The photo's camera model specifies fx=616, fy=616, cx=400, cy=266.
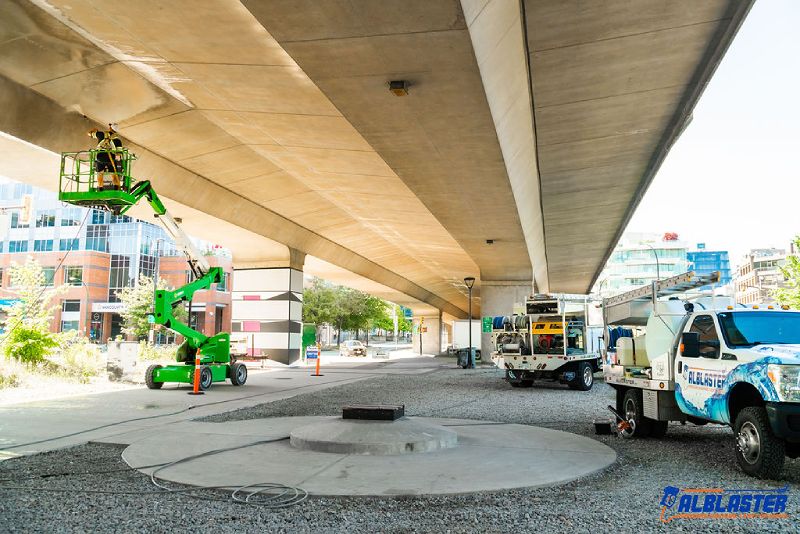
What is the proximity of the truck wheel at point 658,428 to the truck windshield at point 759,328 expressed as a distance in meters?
2.55

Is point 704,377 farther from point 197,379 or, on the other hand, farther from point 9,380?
point 9,380

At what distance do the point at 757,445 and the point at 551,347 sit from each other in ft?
48.9

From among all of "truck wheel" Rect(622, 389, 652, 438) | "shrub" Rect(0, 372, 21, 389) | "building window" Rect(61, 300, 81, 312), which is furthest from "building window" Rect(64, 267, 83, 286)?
"truck wheel" Rect(622, 389, 652, 438)

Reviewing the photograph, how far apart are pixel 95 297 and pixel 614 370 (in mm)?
76851

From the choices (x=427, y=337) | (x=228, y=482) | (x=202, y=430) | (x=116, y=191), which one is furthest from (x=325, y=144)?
(x=427, y=337)

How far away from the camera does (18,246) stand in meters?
76.4

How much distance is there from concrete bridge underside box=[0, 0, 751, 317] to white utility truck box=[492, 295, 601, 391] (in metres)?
3.88

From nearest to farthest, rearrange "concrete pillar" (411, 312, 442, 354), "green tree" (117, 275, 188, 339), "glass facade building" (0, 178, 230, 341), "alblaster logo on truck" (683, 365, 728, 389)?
1. "alblaster logo on truck" (683, 365, 728, 389)
2. "green tree" (117, 275, 188, 339)
3. "concrete pillar" (411, 312, 442, 354)
4. "glass facade building" (0, 178, 230, 341)

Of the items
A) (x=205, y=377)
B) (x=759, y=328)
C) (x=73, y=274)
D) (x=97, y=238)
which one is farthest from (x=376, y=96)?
(x=73, y=274)

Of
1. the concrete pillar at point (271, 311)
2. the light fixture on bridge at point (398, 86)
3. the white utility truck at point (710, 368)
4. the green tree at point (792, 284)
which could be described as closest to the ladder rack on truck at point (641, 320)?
the white utility truck at point (710, 368)

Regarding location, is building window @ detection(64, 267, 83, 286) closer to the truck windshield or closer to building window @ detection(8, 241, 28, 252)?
building window @ detection(8, 241, 28, 252)

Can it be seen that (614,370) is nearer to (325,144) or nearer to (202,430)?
(202,430)

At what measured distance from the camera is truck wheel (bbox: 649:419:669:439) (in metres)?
10.2

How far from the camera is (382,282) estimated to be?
51.1 m
